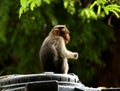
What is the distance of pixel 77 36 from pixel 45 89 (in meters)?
8.94

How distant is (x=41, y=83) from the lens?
3.54 meters

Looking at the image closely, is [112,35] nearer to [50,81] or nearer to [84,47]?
[84,47]

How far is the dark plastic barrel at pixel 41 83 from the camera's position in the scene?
11.6 feet

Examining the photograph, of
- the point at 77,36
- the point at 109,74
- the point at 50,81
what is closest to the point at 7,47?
the point at 77,36

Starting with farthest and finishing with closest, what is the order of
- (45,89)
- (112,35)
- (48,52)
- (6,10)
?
(112,35)
(6,10)
(48,52)
(45,89)

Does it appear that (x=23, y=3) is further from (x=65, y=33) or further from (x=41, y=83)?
(x=65, y=33)

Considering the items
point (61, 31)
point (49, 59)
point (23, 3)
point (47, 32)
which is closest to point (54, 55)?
point (49, 59)

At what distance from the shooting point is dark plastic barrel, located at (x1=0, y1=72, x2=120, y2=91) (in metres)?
3.54

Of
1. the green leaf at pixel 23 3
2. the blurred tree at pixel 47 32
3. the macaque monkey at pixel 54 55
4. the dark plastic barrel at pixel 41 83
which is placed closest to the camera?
the dark plastic barrel at pixel 41 83

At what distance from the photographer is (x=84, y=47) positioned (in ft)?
41.8

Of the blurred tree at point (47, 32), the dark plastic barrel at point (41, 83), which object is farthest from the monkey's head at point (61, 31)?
the blurred tree at point (47, 32)

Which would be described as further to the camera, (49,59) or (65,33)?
(65,33)

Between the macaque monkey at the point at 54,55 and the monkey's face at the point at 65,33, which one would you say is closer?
the macaque monkey at the point at 54,55

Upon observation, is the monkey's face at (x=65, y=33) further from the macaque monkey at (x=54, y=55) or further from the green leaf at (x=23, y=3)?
the green leaf at (x=23, y=3)
